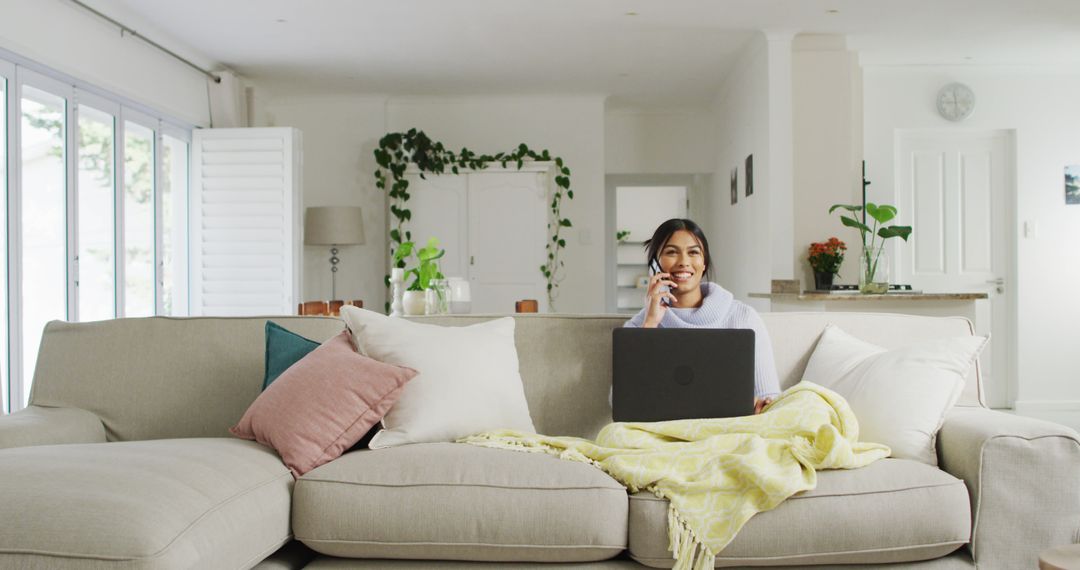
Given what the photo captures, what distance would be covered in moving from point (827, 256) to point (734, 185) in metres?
A: 1.76

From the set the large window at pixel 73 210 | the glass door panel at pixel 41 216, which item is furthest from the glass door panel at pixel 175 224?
the glass door panel at pixel 41 216

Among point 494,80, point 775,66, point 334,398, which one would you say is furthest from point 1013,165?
point 334,398

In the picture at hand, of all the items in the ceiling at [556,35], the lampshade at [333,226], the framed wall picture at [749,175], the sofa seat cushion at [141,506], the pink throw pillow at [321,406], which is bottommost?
the sofa seat cushion at [141,506]

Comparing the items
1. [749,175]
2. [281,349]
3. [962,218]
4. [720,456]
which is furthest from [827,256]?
[281,349]

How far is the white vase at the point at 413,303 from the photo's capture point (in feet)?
11.0

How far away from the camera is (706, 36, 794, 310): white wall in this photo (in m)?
5.68

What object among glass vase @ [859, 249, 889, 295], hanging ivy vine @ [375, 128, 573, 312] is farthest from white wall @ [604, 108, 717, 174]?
glass vase @ [859, 249, 889, 295]

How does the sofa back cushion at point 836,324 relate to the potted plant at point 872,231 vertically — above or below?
below

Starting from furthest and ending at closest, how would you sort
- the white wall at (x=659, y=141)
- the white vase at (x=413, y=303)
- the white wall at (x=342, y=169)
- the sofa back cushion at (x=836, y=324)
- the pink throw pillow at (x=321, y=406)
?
the white wall at (x=659, y=141) < the white wall at (x=342, y=169) < the white vase at (x=413, y=303) < the sofa back cushion at (x=836, y=324) < the pink throw pillow at (x=321, y=406)

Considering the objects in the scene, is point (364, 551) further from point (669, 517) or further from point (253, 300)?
point (253, 300)

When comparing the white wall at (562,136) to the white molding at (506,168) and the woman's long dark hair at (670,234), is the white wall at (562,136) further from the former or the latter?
the woman's long dark hair at (670,234)

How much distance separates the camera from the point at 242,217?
21.0 ft

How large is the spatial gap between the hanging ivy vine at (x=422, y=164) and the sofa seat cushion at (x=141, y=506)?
562 centimetres

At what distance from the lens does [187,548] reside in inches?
60.7
